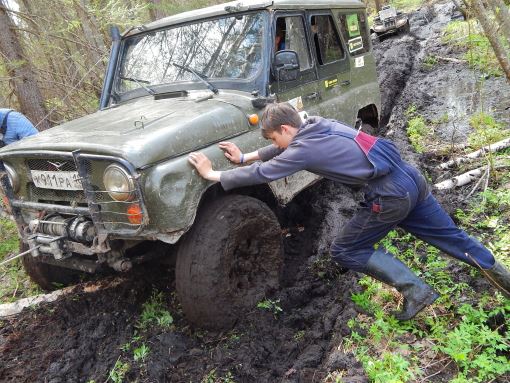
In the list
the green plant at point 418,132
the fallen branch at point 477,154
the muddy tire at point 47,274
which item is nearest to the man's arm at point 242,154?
the muddy tire at point 47,274

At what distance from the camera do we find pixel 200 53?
4.06m

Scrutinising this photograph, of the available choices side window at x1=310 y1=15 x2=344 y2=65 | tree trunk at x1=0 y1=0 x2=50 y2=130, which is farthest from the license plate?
tree trunk at x1=0 y1=0 x2=50 y2=130

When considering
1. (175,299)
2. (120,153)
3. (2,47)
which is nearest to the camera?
(120,153)

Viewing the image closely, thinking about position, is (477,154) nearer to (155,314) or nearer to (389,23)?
(155,314)

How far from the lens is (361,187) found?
3160 millimetres

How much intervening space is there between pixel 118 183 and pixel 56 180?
24.9 inches

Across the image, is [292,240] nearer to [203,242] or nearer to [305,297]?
[305,297]

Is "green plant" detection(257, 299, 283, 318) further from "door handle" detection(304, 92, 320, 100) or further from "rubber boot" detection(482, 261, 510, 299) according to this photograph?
"door handle" detection(304, 92, 320, 100)

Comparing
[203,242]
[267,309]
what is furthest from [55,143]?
[267,309]

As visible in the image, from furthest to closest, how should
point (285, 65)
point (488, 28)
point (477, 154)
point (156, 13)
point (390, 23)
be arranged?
point (390, 23), point (156, 13), point (488, 28), point (477, 154), point (285, 65)

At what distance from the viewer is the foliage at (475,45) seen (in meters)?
8.96

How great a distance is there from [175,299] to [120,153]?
1517 millimetres

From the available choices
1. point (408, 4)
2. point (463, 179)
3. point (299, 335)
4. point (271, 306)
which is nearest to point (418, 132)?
point (463, 179)

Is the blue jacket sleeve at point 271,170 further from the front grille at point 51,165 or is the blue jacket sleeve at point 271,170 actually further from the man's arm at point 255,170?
the front grille at point 51,165
